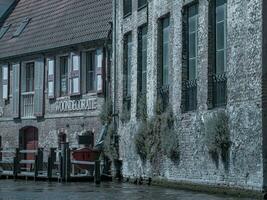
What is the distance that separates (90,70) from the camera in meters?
34.2

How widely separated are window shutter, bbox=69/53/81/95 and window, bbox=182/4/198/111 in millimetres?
9750

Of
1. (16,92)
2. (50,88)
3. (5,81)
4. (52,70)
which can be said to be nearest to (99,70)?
(52,70)

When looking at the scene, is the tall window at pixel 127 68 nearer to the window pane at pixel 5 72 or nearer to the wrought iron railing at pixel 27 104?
the wrought iron railing at pixel 27 104

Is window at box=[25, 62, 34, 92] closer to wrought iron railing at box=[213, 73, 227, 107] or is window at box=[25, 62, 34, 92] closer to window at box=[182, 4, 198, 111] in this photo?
window at box=[182, 4, 198, 111]

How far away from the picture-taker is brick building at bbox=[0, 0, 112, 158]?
33.8 metres

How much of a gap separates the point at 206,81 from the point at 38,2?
1916cm

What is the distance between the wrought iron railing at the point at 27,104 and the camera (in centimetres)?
3803

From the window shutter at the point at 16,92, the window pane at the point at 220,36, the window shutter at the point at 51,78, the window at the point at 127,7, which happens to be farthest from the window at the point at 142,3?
the window shutter at the point at 16,92

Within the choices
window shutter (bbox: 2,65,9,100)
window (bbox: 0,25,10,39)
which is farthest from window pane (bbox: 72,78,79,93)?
window (bbox: 0,25,10,39)

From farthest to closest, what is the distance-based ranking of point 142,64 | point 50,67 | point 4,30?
point 4,30
point 50,67
point 142,64

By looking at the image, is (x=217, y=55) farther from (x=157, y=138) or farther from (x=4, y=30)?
(x=4, y=30)

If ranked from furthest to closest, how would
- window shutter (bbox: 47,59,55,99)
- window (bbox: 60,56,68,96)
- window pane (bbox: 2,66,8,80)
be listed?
window pane (bbox: 2,66,8,80) < window shutter (bbox: 47,59,55,99) < window (bbox: 60,56,68,96)

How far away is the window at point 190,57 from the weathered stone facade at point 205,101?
0.22 meters

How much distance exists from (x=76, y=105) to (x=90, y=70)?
1.66 meters
